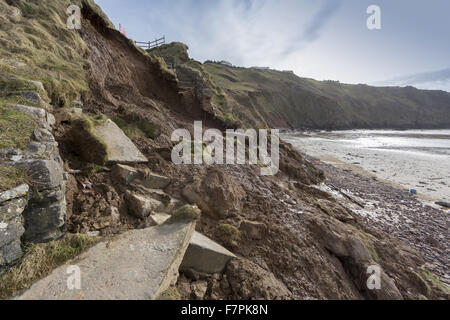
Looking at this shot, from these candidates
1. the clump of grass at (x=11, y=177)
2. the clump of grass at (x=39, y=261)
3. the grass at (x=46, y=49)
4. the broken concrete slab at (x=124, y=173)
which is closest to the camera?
the clump of grass at (x=39, y=261)

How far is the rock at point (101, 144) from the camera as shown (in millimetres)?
4488

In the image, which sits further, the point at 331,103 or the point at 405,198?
the point at 331,103

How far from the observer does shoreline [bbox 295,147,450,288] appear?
6.75 m

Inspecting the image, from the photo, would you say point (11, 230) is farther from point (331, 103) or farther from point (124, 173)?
point (331, 103)

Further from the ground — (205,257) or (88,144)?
(88,144)

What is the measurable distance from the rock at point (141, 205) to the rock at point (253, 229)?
193 centimetres

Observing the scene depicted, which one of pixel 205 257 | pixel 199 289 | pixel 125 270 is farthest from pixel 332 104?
pixel 125 270

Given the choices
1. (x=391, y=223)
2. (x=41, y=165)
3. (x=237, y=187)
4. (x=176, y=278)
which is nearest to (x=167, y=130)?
(x=237, y=187)

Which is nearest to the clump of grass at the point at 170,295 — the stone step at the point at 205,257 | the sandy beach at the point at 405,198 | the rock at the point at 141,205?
the stone step at the point at 205,257

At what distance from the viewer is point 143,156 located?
17.7ft

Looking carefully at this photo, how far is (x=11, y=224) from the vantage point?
2.37 m

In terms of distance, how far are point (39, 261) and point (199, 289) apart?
2.23 m

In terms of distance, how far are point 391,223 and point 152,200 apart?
9.91 m

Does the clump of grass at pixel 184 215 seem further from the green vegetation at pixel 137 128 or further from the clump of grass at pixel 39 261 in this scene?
the green vegetation at pixel 137 128
